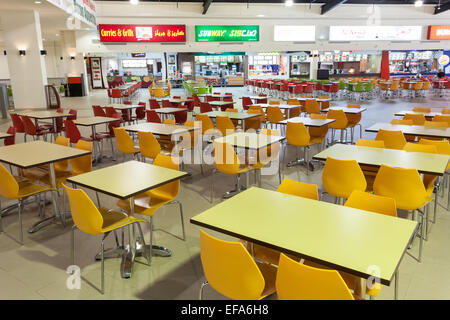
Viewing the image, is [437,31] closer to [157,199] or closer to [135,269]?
[157,199]

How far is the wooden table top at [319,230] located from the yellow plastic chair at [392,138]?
2882 mm

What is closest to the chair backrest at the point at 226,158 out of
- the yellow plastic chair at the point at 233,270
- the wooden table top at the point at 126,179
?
the wooden table top at the point at 126,179

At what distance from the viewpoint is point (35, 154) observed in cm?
362

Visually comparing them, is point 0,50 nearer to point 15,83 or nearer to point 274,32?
point 15,83

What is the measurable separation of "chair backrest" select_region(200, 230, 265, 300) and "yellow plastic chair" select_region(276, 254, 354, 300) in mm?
134

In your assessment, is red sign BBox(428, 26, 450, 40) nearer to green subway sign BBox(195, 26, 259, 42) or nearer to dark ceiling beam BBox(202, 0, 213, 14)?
green subway sign BBox(195, 26, 259, 42)

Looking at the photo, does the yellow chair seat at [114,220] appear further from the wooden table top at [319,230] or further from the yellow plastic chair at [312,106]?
the yellow plastic chair at [312,106]

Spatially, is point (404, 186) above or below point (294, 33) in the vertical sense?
A: below

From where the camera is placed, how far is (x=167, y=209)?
4176 millimetres

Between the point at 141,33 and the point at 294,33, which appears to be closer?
the point at 141,33

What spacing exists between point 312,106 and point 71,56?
13.1m

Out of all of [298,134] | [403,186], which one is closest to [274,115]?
[298,134]
